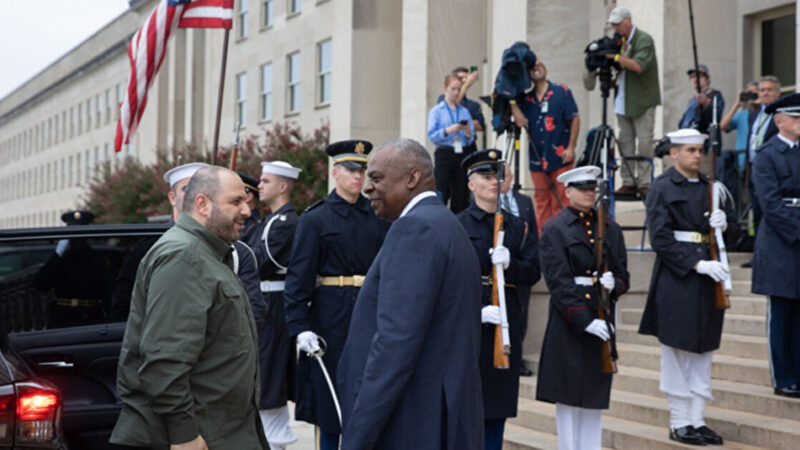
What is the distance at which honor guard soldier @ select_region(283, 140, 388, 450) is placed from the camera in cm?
696

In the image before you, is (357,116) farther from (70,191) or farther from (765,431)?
(70,191)

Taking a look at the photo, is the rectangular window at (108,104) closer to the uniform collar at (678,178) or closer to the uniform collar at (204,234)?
the uniform collar at (678,178)

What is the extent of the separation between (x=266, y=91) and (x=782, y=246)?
95.5ft

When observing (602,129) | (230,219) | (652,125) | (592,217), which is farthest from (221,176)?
(652,125)

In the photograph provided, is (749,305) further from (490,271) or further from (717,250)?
(490,271)

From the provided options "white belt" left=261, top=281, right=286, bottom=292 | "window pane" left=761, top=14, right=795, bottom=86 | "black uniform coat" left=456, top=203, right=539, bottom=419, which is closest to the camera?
"black uniform coat" left=456, top=203, right=539, bottom=419

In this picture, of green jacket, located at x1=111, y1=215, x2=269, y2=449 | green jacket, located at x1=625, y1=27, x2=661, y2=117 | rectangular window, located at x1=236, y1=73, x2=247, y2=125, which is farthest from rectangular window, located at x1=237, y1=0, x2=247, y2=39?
green jacket, located at x1=111, y1=215, x2=269, y2=449

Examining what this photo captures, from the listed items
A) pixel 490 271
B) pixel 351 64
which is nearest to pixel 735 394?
pixel 490 271

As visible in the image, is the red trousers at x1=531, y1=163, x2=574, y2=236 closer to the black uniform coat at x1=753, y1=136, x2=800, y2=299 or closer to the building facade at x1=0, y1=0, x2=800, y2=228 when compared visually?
the building facade at x1=0, y1=0, x2=800, y2=228

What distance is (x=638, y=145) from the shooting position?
1300 cm

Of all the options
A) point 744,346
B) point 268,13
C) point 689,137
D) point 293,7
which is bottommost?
point 744,346

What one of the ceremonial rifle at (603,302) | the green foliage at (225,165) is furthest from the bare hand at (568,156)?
the green foliage at (225,165)

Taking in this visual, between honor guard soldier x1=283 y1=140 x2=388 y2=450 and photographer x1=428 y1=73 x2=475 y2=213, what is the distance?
5.49 metres

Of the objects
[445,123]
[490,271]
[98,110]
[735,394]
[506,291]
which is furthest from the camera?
[98,110]
